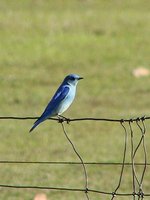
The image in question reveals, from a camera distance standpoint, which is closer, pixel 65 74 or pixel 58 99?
pixel 58 99

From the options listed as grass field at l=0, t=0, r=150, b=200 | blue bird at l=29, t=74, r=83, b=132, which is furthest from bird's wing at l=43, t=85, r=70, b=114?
grass field at l=0, t=0, r=150, b=200

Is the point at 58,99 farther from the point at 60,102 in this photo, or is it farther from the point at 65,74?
the point at 65,74

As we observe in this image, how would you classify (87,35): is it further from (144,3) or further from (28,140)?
(28,140)

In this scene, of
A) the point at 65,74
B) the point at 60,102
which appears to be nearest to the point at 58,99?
the point at 60,102

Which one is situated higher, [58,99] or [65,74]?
[65,74]

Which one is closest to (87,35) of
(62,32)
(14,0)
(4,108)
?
(62,32)

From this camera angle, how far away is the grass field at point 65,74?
1285 cm

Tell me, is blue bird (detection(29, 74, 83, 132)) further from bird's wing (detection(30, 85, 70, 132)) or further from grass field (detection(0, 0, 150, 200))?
grass field (detection(0, 0, 150, 200))

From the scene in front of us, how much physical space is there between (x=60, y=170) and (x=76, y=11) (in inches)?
615

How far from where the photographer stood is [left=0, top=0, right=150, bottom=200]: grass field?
42.2 feet

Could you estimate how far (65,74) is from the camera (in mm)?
21297

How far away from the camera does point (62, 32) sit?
85.1 ft

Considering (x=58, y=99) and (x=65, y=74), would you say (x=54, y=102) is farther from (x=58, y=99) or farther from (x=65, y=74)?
(x=65, y=74)

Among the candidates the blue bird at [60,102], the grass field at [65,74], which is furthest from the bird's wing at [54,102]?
the grass field at [65,74]
